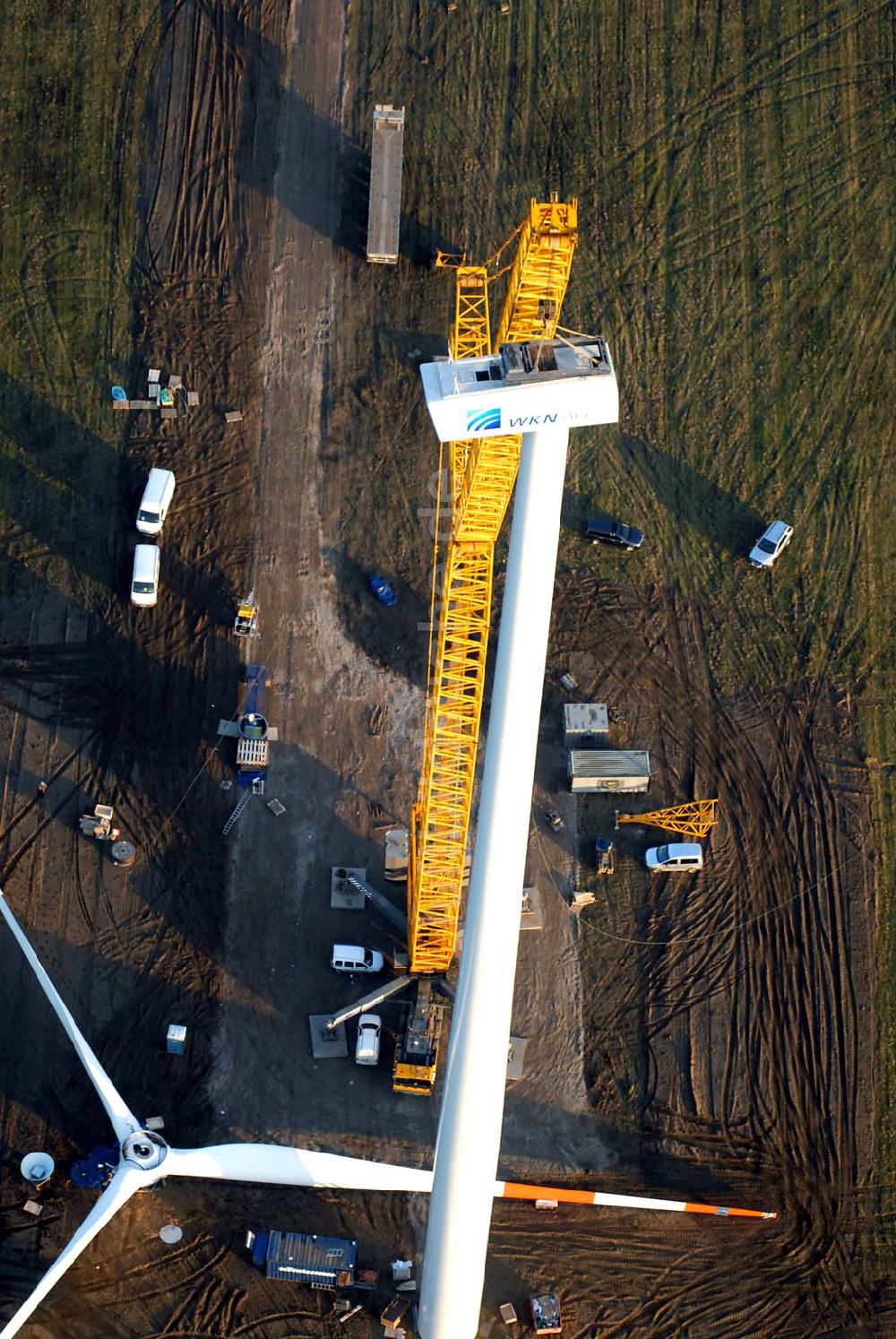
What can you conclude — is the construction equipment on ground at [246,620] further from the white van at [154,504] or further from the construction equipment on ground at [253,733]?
the white van at [154,504]

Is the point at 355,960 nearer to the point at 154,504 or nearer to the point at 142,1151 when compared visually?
the point at 142,1151

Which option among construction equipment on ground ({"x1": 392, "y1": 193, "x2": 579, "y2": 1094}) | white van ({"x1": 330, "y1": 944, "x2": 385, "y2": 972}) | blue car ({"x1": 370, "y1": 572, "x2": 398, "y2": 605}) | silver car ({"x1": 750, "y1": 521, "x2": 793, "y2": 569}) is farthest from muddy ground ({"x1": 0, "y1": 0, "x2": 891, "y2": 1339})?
silver car ({"x1": 750, "y1": 521, "x2": 793, "y2": 569})

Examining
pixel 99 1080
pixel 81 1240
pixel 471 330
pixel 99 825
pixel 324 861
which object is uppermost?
pixel 471 330

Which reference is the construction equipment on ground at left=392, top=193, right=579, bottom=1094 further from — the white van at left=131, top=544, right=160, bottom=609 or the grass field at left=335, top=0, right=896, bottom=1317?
the white van at left=131, top=544, right=160, bottom=609

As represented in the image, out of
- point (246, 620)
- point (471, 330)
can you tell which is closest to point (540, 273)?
point (471, 330)

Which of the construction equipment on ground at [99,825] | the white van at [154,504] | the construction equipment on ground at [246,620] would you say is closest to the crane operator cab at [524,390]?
the construction equipment on ground at [246,620]

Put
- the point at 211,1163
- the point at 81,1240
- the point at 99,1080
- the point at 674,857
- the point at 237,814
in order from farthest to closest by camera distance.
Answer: the point at 237,814 < the point at 674,857 < the point at 211,1163 < the point at 99,1080 < the point at 81,1240
